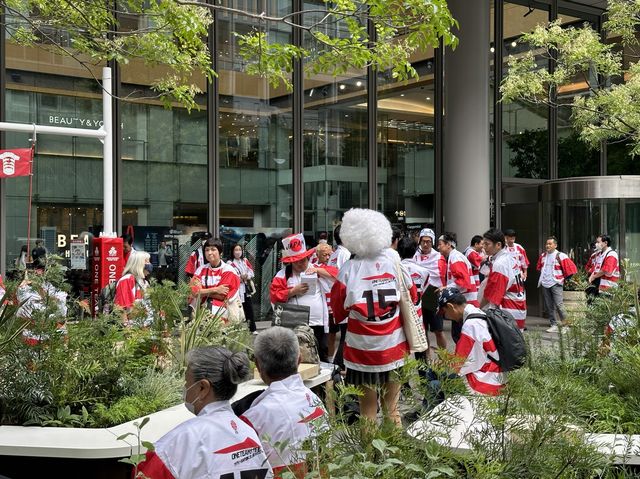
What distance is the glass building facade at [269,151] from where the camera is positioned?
47.4ft

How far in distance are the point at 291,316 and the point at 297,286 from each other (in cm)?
88

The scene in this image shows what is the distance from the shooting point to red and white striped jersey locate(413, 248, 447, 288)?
11.5m

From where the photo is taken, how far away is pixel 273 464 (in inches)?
150

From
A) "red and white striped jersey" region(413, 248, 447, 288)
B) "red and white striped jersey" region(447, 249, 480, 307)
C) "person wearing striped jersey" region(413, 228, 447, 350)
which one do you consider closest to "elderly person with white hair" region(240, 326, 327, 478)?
"red and white striped jersey" region(447, 249, 480, 307)

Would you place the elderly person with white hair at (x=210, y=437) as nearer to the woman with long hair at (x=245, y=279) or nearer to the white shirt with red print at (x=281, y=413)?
the white shirt with red print at (x=281, y=413)

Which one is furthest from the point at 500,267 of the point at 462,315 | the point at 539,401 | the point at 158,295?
the point at 539,401

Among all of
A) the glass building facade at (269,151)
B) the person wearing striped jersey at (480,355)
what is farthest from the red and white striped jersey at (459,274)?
the glass building facade at (269,151)

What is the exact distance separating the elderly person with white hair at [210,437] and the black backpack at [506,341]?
2.56 m

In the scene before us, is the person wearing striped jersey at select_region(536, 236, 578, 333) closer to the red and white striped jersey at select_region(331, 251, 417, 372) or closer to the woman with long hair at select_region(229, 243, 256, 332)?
the woman with long hair at select_region(229, 243, 256, 332)

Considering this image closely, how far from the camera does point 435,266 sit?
457 inches

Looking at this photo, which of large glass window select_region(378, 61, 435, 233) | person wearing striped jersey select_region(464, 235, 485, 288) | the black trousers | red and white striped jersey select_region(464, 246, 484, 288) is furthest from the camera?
large glass window select_region(378, 61, 435, 233)

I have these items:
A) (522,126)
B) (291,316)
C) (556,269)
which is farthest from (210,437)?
(522,126)

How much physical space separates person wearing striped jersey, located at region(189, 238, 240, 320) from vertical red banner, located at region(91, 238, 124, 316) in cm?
125

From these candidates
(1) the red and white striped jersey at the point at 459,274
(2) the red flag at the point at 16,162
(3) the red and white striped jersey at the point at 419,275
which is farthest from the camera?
(1) the red and white striped jersey at the point at 459,274
